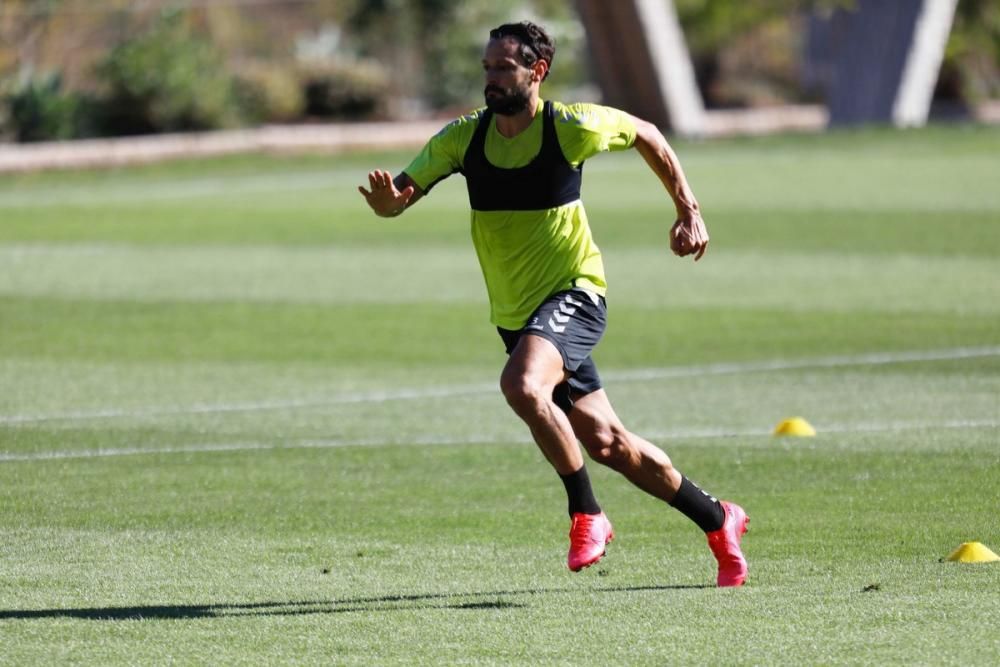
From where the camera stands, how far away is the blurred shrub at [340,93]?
1817 inches

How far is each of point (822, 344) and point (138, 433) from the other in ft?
18.9

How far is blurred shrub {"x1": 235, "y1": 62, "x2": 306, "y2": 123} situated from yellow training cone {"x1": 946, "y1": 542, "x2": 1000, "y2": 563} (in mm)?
35661

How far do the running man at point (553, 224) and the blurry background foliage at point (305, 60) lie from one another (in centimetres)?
2985

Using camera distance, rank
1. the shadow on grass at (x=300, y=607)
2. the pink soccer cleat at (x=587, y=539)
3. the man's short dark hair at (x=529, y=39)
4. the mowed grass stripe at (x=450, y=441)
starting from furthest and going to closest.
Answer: the mowed grass stripe at (x=450, y=441) → the man's short dark hair at (x=529, y=39) → the pink soccer cleat at (x=587, y=539) → the shadow on grass at (x=300, y=607)

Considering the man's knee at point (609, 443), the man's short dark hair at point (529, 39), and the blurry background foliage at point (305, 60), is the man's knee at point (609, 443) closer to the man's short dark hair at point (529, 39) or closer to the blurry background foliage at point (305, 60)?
the man's short dark hair at point (529, 39)

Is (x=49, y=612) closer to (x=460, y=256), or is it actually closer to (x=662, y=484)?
(x=662, y=484)

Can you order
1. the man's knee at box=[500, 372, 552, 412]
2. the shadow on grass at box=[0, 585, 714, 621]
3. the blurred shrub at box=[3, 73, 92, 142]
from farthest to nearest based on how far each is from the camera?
1. the blurred shrub at box=[3, 73, 92, 142]
2. the man's knee at box=[500, 372, 552, 412]
3. the shadow on grass at box=[0, 585, 714, 621]

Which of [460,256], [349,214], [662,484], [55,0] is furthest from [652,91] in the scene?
[662,484]

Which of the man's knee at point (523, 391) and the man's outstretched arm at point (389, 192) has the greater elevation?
the man's outstretched arm at point (389, 192)

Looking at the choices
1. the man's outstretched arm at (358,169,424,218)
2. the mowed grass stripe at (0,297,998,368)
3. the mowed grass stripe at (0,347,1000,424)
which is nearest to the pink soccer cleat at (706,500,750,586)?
the man's outstretched arm at (358,169,424,218)

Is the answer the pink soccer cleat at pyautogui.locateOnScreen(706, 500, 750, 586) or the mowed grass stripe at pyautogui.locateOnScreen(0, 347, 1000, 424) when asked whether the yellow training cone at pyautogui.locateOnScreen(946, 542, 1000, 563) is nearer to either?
the pink soccer cleat at pyautogui.locateOnScreen(706, 500, 750, 586)

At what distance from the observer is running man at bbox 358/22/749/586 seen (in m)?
7.82

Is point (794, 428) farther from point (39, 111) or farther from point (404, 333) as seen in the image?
point (39, 111)

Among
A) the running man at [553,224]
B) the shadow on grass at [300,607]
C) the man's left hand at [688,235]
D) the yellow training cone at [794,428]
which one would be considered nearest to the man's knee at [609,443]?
the running man at [553,224]
